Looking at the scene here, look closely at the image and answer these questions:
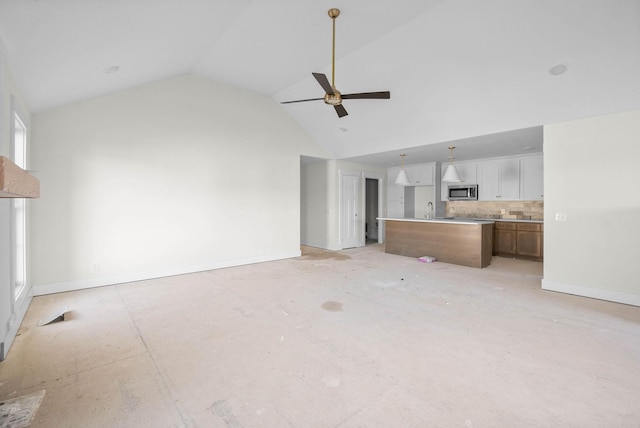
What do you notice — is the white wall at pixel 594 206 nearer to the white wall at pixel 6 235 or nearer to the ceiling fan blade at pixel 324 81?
the ceiling fan blade at pixel 324 81

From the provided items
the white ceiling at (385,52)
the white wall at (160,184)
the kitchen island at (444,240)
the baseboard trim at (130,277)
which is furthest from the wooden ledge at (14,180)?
the kitchen island at (444,240)

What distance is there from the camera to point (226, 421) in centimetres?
167

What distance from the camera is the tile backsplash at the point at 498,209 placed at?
22.5 ft

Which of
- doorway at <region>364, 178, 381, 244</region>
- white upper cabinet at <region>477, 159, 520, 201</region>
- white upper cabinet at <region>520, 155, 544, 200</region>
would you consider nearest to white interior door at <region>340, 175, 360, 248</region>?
doorway at <region>364, 178, 381, 244</region>

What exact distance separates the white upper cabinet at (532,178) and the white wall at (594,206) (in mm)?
2573

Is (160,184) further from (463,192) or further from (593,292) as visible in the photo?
(463,192)

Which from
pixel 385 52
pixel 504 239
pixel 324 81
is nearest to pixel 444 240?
pixel 504 239

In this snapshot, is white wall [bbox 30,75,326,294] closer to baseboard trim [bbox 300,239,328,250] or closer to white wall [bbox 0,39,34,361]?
white wall [bbox 0,39,34,361]

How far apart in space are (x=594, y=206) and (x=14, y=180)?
5313mm

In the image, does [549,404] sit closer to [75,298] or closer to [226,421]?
[226,421]

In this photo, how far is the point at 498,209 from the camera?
734cm

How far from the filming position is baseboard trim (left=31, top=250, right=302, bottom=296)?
4.00m

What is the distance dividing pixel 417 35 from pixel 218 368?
418cm

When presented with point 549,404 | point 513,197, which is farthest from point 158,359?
point 513,197
